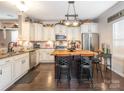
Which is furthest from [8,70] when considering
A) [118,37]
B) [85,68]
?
[118,37]

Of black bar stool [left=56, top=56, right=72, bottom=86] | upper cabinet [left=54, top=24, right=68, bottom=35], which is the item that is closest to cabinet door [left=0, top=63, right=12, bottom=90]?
black bar stool [left=56, top=56, right=72, bottom=86]

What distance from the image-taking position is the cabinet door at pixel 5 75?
3.84 m

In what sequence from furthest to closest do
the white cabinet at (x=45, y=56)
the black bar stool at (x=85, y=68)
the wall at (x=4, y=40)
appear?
the white cabinet at (x=45, y=56) → the wall at (x=4, y=40) → the black bar stool at (x=85, y=68)

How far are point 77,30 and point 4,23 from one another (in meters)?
4.81

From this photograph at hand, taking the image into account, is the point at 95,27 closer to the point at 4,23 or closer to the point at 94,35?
the point at 94,35

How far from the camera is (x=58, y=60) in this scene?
538cm

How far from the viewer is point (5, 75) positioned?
409 cm

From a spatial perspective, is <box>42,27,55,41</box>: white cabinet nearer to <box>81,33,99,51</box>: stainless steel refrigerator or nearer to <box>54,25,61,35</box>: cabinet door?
<box>54,25,61,35</box>: cabinet door

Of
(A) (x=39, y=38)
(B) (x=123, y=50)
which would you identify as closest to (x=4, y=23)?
(A) (x=39, y=38)

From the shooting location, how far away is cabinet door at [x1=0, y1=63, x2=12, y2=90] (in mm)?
3842

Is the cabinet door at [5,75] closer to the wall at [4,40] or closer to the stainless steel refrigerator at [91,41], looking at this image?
the wall at [4,40]

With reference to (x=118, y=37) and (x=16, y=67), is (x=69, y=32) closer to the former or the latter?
(x=118, y=37)

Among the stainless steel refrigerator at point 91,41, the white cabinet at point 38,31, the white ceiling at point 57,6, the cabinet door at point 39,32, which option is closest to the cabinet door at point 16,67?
the white ceiling at point 57,6

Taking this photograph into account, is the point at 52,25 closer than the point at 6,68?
No
